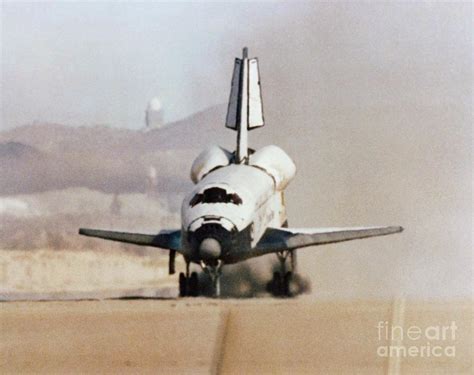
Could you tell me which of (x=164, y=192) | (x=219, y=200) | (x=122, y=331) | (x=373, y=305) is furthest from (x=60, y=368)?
(x=164, y=192)

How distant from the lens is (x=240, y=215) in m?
53.7

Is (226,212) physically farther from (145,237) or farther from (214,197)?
(145,237)

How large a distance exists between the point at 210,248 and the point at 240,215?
7.06 ft

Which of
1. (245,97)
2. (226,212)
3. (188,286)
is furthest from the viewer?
(245,97)

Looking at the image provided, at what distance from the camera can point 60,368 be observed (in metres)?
38.5

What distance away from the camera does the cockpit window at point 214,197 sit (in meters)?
53.4

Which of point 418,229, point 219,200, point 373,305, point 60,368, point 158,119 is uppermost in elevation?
point 158,119

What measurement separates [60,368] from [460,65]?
3489 centimetres

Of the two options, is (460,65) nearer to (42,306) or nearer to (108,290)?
(108,290)

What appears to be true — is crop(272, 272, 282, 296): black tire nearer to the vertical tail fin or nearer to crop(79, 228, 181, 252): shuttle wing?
crop(79, 228, 181, 252): shuttle wing

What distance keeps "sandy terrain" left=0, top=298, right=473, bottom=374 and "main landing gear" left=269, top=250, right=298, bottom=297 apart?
11245mm

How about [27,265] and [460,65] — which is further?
[460,65]

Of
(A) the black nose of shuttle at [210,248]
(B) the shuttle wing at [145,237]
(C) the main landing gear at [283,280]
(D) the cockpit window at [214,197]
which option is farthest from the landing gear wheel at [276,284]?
(A) the black nose of shuttle at [210,248]

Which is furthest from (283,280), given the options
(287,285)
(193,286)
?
(193,286)
